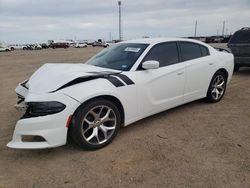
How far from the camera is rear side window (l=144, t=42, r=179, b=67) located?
459cm

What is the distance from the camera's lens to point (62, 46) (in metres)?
65.9

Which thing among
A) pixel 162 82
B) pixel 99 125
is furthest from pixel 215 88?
pixel 99 125

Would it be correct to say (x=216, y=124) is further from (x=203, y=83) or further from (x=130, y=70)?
(x=130, y=70)

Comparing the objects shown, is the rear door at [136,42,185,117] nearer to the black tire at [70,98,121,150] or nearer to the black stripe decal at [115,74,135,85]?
the black stripe decal at [115,74,135,85]

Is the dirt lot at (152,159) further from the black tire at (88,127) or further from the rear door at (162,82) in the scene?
the rear door at (162,82)

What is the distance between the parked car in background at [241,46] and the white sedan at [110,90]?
4184 mm

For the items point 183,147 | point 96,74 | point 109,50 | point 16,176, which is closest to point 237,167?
point 183,147

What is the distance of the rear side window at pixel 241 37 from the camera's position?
9.45 metres

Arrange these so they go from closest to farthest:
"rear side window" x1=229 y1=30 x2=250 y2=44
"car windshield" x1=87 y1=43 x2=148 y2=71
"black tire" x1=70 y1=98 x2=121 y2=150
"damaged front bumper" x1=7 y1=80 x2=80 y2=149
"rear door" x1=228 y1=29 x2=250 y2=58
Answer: "damaged front bumper" x1=7 y1=80 x2=80 y2=149
"black tire" x1=70 y1=98 x2=121 y2=150
"car windshield" x1=87 y1=43 x2=148 y2=71
"rear door" x1=228 y1=29 x2=250 y2=58
"rear side window" x1=229 y1=30 x2=250 y2=44

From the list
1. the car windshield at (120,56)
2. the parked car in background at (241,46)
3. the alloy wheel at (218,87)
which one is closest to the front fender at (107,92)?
the car windshield at (120,56)

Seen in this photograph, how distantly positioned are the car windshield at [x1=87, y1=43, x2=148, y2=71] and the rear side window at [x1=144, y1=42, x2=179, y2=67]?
17 cm

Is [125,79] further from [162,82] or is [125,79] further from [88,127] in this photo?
[88,127]

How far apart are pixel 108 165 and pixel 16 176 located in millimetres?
1116

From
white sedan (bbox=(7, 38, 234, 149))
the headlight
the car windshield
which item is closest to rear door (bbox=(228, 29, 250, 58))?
white sedan (bbox=(7, 38, 234, 149))
